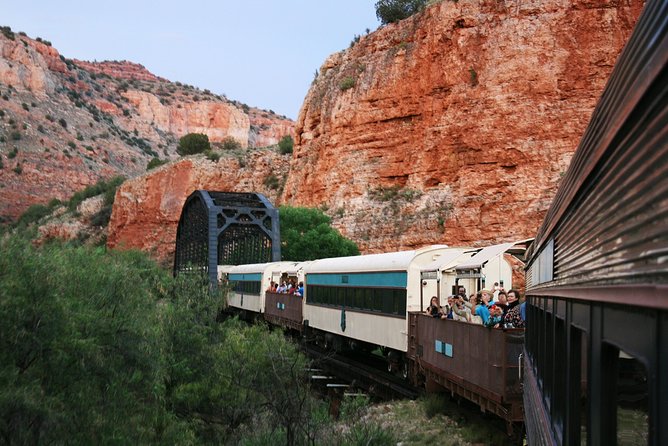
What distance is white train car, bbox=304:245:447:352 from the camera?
15.8 m

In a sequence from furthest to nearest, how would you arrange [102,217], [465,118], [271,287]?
[102,217], [465,118], [271,287]

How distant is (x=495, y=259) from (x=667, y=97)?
11815 mm

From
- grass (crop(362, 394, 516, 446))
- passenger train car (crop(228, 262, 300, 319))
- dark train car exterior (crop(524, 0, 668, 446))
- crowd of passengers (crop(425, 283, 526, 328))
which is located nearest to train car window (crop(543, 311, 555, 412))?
dark train car exterior (crop(524, 0, 668, 446))

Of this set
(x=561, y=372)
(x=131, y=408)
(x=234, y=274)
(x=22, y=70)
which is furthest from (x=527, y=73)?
(x=22, y=70)

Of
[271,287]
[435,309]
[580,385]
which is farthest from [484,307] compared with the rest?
[271,287]

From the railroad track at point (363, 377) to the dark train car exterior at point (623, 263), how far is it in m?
12.1

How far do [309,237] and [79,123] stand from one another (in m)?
71.4

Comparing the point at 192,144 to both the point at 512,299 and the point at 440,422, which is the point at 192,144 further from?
the point at 512,299

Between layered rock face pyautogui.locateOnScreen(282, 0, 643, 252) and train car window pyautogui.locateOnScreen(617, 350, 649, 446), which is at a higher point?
layered rock face pyautogui.locateOnScreen(282, 0, 643, 252)

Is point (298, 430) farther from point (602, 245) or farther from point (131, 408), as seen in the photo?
point (602, 245)

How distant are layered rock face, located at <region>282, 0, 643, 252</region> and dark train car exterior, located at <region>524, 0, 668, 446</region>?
120 ft

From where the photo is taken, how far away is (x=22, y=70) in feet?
338

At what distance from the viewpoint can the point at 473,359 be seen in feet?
36.7

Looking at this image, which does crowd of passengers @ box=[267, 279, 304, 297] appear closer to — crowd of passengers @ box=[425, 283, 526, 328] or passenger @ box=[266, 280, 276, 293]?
passenger @ box=[266, 280, 276, 293]
